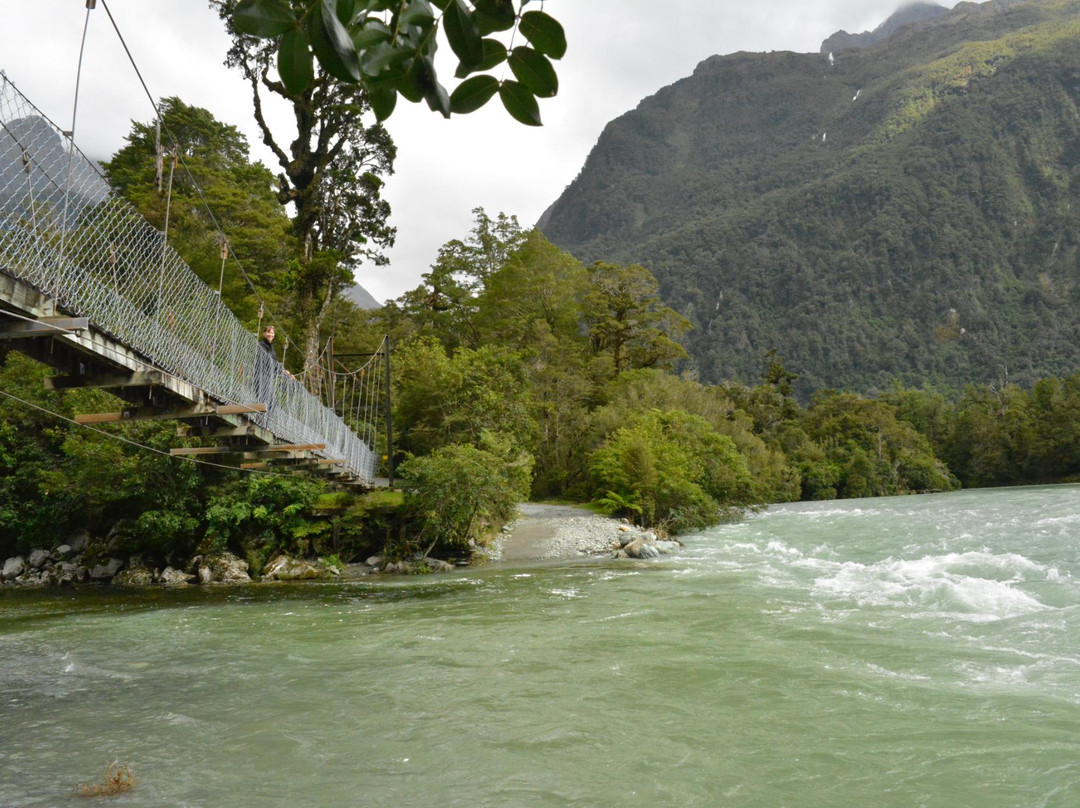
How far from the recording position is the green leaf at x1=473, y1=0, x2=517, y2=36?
36.9 inches

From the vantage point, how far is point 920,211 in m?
98.0

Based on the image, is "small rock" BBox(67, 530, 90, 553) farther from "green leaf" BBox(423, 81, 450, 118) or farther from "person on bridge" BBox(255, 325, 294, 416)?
"green leaf" BBox(423, 81, 450, 118)

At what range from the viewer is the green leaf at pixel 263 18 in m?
0.86

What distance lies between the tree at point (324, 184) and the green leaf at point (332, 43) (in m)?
13.6

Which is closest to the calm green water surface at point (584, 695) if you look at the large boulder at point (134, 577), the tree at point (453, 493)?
the large boulder at point (134, 577)

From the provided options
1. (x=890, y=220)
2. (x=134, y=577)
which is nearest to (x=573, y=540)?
(x=134, y=577)

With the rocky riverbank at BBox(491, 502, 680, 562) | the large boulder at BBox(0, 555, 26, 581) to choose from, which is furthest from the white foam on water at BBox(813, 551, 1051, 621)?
the large boulder at BBox(0, 555, 26, 581)

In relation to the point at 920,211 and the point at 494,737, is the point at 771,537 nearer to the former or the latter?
the point at 494,737

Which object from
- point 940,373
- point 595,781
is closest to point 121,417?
point 595,781

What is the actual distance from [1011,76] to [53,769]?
13561cm

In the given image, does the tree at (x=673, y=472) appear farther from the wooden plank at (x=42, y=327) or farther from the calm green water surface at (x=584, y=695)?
the wooden plank at (x=42, y=327)

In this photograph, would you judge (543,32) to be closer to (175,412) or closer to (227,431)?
(175,412)

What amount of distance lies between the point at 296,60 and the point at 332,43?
48mm

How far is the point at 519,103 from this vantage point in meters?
0.95
